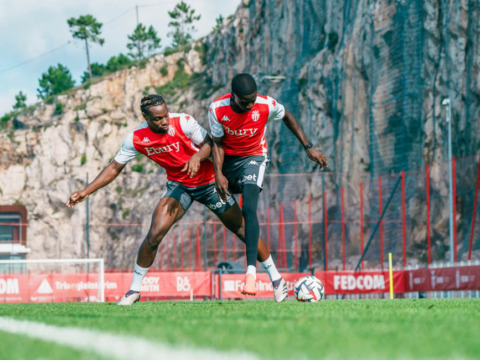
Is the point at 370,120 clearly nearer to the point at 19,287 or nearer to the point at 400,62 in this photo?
the point at 400,62

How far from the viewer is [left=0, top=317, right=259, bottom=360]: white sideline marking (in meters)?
2.72

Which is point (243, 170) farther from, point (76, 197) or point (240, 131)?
point (76, 197)

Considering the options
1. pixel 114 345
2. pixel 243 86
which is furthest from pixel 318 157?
pixel 114 345

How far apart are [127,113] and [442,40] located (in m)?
41.8

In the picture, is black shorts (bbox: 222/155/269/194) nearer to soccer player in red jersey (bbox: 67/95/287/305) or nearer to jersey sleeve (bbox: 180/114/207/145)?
soccer player in red jersey (bbox: 67/95/287/305)

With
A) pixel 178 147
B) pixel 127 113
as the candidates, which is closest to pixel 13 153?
pixel 127 113

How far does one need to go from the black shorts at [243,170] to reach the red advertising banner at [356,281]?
49.0 feet

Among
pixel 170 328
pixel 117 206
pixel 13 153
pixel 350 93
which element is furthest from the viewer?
pixel 13 153

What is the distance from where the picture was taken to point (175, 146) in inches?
299

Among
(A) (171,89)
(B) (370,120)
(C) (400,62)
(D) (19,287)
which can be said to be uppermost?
(A) (171,89)

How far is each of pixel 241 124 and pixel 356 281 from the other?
16018 millimetres

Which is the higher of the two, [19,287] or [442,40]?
[442,40]

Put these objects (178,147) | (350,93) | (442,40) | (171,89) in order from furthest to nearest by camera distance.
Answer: (171,89) < (350,93) < (442,40) < (178,147)

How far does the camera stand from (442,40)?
32.3 m
